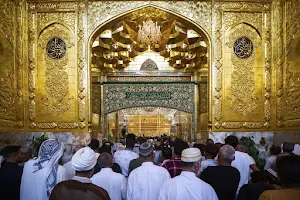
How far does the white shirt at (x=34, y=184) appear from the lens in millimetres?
3643

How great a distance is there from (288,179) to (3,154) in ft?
10.3

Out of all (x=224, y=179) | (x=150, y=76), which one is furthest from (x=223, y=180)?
(x=150, y=76)

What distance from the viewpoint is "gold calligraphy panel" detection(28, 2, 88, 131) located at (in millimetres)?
11094

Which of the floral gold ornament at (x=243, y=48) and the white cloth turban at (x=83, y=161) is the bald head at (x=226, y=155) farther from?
the floral gold ornament at (x=243, y=48)

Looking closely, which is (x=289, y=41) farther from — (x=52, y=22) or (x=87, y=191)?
(x=87, y=191)

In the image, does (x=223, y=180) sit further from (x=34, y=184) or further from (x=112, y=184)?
(x=34, y=184)

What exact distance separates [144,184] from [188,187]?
928 millimetres

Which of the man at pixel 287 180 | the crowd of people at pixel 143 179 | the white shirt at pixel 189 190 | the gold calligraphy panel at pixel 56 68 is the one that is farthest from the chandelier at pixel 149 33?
the man at pixel 287 180

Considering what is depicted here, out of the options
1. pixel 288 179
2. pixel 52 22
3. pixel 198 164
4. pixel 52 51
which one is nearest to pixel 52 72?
pixel 52 51

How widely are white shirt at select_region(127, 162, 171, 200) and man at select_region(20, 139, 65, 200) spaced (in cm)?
79

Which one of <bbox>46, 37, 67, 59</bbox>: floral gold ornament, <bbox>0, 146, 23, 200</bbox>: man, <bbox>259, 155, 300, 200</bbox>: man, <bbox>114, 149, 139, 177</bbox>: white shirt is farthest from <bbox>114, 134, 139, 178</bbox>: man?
<bbox>46, 37, 67, 59</bbox>: floral gold ornament

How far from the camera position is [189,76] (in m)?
17.1

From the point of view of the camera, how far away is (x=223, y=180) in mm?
3926

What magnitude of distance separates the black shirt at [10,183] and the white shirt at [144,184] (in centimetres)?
111
